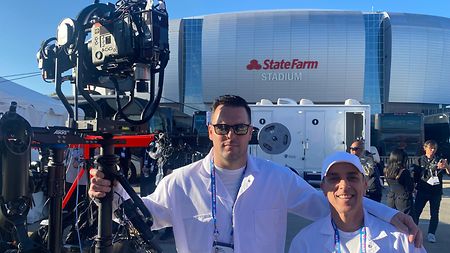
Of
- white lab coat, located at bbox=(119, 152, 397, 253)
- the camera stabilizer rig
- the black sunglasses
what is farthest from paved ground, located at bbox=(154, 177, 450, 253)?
the camera stabilizer rig

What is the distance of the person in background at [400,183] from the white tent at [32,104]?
6581mm

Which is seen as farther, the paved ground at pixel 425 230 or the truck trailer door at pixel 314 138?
the truck trailer door at pixel 314 138

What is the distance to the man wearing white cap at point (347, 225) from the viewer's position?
2.11 m

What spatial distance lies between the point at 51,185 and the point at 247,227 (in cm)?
104

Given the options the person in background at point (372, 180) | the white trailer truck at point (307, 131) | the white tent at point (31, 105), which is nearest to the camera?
the person in background at point (372, 180)

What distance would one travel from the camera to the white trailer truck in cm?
1390

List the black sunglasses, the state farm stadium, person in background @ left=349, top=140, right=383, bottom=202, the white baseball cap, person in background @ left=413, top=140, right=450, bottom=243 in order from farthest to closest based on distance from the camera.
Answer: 1. the state farm stadium
2. person in background @ left=413, top=140, right=450, bottom=243
3. person in background @ left=349, top=140, right=383, bottom=202
4. the black sunglasses
5. the white baseball cap

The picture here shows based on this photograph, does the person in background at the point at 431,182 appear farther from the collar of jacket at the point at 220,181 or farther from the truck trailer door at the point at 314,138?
the truck trailer door at the point at 314,138

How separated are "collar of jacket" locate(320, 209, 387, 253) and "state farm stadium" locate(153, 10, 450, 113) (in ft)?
130

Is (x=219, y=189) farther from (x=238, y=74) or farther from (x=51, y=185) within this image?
(x=238, y=74)

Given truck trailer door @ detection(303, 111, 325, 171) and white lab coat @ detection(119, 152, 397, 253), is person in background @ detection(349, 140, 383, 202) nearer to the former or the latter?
white lab coat @ detection(119, 152, 397, 253)

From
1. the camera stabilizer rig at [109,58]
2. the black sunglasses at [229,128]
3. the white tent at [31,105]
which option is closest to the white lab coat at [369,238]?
the black sunglasses at [229,128]

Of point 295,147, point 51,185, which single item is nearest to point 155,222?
point 51,185

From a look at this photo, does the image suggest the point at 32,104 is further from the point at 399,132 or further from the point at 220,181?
the point at 399,132
